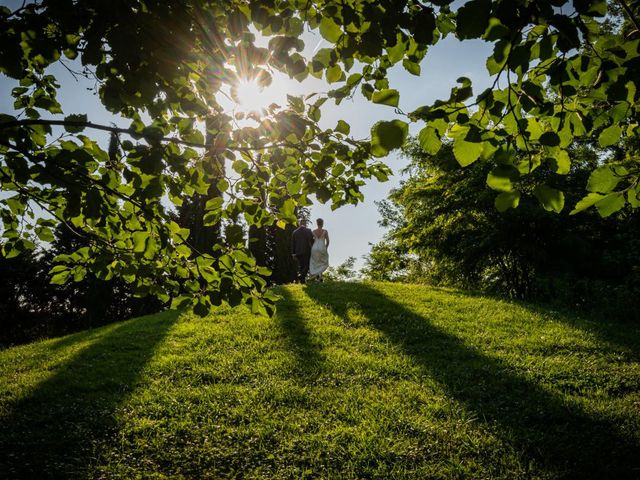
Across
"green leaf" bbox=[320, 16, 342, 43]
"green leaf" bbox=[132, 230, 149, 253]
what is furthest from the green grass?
"green leaf" bbox=[320, 16, 342, 43]

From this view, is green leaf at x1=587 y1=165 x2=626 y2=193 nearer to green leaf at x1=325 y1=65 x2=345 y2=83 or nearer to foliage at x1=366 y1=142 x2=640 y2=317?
green leaf at x1=325 y1=65 x2=345 y2=83

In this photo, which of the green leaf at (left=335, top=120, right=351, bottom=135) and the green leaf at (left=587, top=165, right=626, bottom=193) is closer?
the green leaf at (left=587, top=165, right=626, bottom=193)

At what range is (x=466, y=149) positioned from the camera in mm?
1356

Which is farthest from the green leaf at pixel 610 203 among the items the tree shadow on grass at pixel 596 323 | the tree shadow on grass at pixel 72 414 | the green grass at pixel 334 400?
the tree shadow on grass at pixel 596 323

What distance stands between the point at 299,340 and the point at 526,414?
12.1ft

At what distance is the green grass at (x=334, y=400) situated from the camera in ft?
11.4

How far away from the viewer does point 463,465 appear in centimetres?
338

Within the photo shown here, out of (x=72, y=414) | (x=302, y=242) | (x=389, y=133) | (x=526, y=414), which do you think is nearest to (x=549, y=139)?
(x=389, y=133)

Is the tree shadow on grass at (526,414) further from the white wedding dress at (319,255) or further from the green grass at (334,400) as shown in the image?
the white wedding dress at (319,255)

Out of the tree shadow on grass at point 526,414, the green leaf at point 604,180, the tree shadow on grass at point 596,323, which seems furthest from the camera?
the tree shadow on grass at point 596,323

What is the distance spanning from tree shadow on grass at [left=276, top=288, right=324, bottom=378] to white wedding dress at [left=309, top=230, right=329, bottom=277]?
3248 mm

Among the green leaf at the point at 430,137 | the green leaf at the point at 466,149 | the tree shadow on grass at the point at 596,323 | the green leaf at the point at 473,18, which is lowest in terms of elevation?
the tree shadow on grass at the point at 596,323

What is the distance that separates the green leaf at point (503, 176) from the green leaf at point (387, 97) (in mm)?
421

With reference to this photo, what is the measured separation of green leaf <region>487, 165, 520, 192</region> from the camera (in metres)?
1.26
